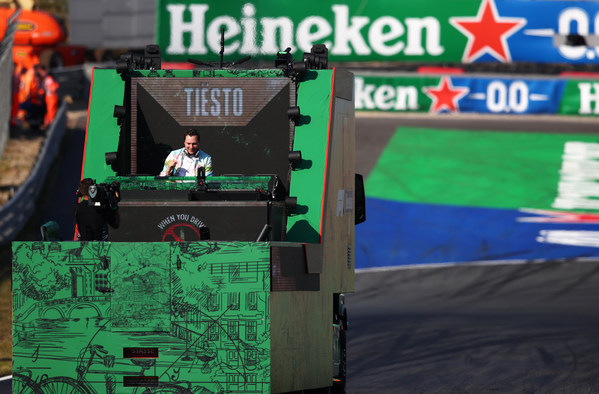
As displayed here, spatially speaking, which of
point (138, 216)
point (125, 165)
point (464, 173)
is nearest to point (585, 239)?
point (464, 173)

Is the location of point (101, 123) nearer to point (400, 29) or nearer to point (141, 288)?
point (141, 288)

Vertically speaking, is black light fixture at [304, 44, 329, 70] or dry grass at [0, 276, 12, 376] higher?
black light fixture at [304, 44, 329, 70]

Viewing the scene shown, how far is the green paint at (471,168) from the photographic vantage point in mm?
26734

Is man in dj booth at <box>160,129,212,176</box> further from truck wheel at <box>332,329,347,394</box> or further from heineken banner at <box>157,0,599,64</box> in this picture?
heineken banner at <box>157,0,599,64</box>

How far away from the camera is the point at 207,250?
8.50 meters

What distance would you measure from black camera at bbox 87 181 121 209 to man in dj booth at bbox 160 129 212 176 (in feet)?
4.88

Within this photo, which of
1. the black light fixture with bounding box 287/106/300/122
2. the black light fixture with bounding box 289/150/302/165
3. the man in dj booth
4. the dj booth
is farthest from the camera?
the man in dj booth

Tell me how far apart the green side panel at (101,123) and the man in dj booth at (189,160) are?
58 centimetres

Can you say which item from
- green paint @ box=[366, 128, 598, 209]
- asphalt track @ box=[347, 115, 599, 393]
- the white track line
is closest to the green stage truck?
asphalt track @ box=[347, 115, 599, 393]

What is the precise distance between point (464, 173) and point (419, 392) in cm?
1589

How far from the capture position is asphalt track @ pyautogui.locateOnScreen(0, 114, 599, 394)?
13195mm

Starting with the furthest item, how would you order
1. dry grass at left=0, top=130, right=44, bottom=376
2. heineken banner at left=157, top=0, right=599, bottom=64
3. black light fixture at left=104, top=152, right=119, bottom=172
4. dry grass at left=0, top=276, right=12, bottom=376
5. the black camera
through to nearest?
heineken banner at left=157, top=0, right=599, bottom=64 → dry grass at left=0, top=130, right=44, bottom=376 → dry grass at left=0, top=276, right=12, bottom=376 → black light fixture at left=104, top=152, right=119, bottom=172 → the black camera

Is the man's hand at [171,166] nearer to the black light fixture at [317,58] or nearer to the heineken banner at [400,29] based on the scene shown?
the black light fixture at [317,58]

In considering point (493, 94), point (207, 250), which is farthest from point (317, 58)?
point (493, 94)
